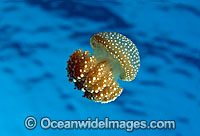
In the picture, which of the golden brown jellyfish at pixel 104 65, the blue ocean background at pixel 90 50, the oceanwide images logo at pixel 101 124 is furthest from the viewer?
the oceanwide images logo at pixel 101 124

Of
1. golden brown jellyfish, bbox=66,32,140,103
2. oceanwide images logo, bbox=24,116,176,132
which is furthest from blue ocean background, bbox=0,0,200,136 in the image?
golden brown jellyfish, bbox=66,32,140,103

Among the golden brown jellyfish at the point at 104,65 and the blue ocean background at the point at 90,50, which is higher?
the blue ocean background at the point at 90,50

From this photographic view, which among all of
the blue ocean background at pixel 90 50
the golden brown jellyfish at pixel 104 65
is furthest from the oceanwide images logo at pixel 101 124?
the golden brown jellyfish at pixel 104 65

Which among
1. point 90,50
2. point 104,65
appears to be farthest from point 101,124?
point 104,65

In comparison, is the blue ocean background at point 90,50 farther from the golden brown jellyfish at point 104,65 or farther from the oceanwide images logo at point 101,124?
the golden brown jellyfish at point 104,65

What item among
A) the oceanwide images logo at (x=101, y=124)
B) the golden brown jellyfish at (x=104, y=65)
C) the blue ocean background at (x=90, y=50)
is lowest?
the golden brown jellyfish at (x=104, y=65)

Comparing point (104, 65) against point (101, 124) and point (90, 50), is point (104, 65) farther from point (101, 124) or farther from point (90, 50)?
point (101, 124)

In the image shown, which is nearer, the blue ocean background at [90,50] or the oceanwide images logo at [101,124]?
the blue ocean background at [90,50]
